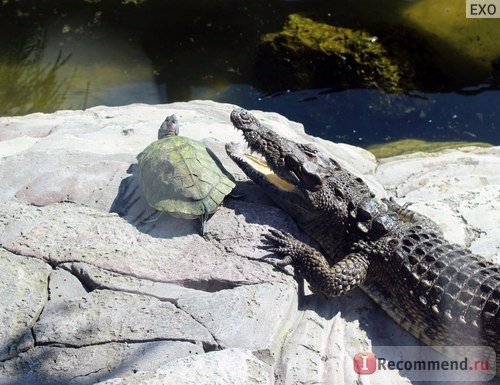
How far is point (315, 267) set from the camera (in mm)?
4656

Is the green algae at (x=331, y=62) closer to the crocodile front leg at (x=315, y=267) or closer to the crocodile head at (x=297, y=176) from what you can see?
the crocodile head at (x=297, y=176)

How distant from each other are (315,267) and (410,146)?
10.3 feet

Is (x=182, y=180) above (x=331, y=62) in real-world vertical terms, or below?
above

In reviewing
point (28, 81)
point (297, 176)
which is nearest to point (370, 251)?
point (297, 176)

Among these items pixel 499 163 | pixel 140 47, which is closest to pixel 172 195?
pixel 499 163

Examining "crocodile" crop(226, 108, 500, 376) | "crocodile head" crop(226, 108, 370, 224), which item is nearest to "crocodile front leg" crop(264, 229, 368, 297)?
"crocodile" crop(226, 108, 500, 376)

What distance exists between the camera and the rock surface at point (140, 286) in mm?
3755

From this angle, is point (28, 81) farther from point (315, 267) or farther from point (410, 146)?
point (315, 267)

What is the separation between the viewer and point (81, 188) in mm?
4797

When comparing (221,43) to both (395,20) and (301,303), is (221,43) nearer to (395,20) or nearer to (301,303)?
(395,20)

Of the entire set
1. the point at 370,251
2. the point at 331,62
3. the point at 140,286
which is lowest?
the point at 370,251

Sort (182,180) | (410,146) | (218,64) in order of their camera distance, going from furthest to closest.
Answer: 1. (218,64)
2. (410,146)
3. (182,180)

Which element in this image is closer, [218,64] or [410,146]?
[410,146]

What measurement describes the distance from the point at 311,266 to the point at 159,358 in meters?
1.39
